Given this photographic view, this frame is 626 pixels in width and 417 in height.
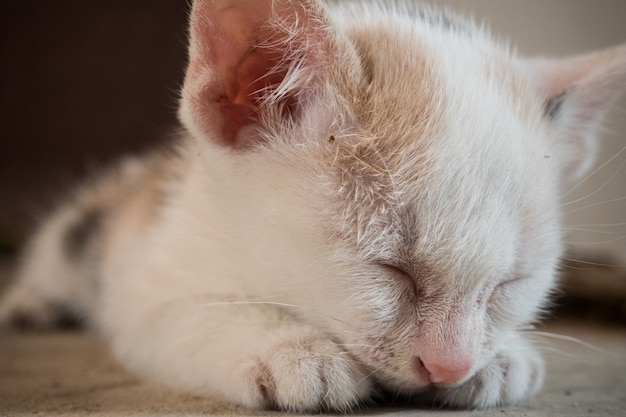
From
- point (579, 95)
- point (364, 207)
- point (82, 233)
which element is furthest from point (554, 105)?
point (82, 233)

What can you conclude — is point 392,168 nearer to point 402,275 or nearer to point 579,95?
point 402,275

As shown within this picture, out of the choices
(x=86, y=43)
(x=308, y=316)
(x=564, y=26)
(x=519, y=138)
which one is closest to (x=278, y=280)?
(x=308, y=316)

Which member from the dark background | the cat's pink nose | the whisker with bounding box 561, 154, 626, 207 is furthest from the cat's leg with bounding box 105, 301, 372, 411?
the dark background

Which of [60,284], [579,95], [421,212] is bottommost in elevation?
[421,212]

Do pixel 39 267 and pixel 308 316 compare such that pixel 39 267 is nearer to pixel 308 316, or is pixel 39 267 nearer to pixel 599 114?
pixel 308 316

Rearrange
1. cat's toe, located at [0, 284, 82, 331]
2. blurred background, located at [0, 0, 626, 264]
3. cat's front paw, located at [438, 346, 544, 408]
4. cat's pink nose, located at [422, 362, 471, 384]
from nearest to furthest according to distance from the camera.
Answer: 1. cat's pink nose, located at [422, 362, 471, 384]
2. cat's front paw, located at [438, 346, 544, 408]
3. cat's toe, located at [0, 284, 82, 331]
4. blurred background, located at [0, 0, 626, 264]

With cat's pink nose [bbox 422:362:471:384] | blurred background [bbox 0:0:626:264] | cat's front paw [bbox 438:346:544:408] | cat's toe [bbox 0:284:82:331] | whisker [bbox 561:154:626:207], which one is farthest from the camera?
blurred background [bbox 0:0:626:264]

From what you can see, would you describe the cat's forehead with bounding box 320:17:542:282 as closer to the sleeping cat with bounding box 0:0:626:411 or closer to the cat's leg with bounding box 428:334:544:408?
the sleeping cat with bounding box 0:0:626:411

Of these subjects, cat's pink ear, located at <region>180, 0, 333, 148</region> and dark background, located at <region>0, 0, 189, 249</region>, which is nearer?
cat's pink ear, located at <region>180, 0, 333, 148</region>
